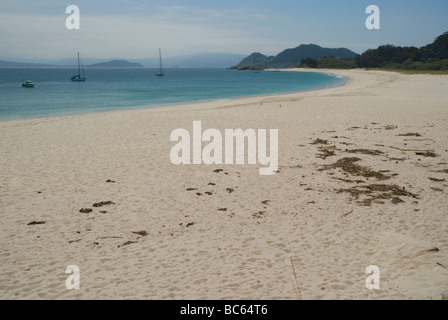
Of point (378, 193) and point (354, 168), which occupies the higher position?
point (354, 168)

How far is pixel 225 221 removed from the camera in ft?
24.3

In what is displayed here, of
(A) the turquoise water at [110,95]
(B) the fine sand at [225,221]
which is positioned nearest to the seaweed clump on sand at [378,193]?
(B) the fine sand at [225,221]

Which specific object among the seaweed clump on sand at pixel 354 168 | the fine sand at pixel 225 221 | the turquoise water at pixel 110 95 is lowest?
the fine sand at pixel 225 221

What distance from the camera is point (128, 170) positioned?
10.8 metres

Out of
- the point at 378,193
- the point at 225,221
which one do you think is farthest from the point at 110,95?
the point at 378,193

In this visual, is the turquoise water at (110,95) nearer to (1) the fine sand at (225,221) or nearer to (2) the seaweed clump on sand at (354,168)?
(1) the fine sand at (225,221)

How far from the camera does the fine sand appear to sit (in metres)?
5.15

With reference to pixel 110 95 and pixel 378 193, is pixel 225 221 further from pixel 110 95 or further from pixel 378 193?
pixel 110 95

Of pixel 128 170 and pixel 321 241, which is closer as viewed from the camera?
pixel 321 241

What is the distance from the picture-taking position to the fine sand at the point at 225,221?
515cm
